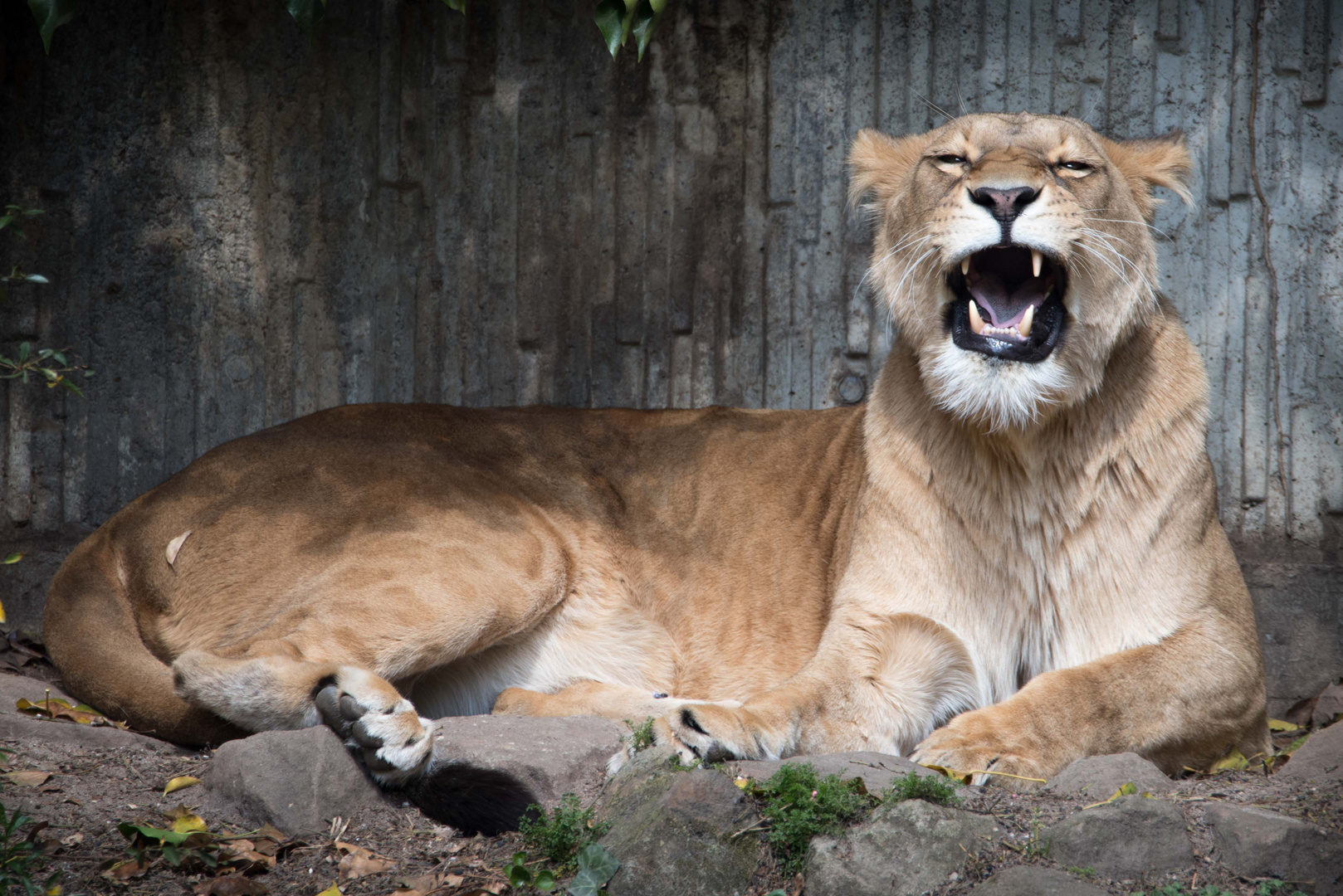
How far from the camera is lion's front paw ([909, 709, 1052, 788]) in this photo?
9.26ft

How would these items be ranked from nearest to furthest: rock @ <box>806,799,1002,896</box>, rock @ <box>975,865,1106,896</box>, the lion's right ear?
1. rock @ <box>975,865,1106,896</box>
2. rock @ <box>806,799,1002,896</box>
3. the lion's right ear

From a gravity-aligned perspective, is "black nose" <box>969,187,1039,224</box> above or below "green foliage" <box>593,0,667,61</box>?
below

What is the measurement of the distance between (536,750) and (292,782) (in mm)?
565

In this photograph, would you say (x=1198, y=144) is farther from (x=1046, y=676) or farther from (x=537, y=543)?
(x=537, y=543)

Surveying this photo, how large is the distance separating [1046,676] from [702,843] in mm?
1181

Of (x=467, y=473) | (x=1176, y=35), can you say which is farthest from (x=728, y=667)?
(x=1176, y=35)

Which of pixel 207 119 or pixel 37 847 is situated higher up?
pixel 207 119

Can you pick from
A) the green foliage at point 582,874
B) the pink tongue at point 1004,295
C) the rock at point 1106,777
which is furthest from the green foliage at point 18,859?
the pink tongue at point 1004,295

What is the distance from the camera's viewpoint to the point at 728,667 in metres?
3.91

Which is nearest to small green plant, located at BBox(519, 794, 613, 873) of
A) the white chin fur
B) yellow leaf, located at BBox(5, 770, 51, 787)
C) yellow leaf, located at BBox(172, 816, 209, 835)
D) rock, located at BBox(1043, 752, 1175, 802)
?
yellow leaf, located at BBox(172, 816, 209, 835)

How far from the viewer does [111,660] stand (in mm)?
3352

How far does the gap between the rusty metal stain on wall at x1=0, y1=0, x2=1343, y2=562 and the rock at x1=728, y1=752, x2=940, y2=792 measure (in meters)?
2.20

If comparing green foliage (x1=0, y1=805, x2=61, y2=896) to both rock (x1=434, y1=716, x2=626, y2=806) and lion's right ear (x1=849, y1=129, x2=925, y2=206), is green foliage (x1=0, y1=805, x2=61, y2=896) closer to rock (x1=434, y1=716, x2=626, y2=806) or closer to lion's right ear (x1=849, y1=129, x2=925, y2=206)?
rock (x1=434, y1=716, x2=626, y2=806)

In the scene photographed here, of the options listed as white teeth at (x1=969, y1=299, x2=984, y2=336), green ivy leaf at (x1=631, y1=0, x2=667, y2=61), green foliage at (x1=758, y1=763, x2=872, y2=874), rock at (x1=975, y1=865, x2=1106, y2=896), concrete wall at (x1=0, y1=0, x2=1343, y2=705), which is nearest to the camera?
rock at (x1=975, y1=865, x2=1106, y2=896)
